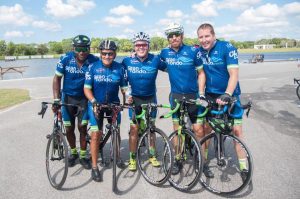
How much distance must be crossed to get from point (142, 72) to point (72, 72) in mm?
1290

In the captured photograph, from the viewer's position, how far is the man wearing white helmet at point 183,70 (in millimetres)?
5180

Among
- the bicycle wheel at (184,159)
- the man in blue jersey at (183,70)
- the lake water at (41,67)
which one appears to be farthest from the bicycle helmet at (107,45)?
the lake water at (41,67)

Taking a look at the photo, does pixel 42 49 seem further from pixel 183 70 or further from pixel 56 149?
pixel 183 70

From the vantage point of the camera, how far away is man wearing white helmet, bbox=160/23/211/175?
17.0 feet

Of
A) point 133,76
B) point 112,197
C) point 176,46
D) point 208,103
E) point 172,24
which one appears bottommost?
point 112,197

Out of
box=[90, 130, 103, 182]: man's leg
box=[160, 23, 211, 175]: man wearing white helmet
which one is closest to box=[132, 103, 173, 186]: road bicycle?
box=[160, 23, 211, 175]: man wearing white helmet

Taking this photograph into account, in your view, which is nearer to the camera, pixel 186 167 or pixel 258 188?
pixel 258 188

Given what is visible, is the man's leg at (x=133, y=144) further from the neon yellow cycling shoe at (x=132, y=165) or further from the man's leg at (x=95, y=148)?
the man's leg at (x=95, y=148)

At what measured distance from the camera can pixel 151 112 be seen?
17.3 feet

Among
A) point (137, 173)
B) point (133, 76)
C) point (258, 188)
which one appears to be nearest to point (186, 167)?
point (137, 173)

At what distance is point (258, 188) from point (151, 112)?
6.83 ft

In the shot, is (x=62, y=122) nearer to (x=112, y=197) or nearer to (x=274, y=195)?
(x=112, y=197)

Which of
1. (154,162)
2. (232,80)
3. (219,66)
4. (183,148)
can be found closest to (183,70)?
(219,66)

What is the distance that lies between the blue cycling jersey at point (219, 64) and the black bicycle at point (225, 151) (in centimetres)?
37
